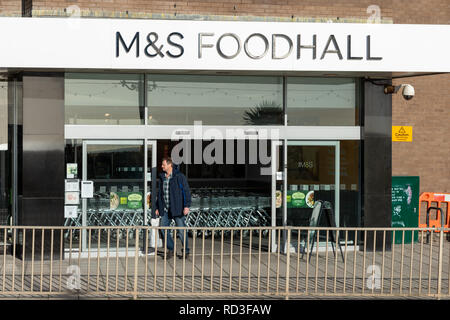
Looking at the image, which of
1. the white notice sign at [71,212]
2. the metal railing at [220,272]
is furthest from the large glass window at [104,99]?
the metal railing at [220,272]

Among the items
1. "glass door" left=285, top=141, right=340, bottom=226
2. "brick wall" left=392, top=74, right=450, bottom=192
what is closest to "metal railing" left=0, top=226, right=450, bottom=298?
"glass door" left=285, top=141, right=340, bottom=226

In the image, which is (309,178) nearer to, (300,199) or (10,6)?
(300,199)

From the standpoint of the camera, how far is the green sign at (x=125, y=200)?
1208cm

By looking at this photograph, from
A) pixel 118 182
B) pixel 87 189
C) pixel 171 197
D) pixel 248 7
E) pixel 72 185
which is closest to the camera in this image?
pixel 171 197

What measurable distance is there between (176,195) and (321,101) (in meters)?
3.29

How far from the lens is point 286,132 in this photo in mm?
12203

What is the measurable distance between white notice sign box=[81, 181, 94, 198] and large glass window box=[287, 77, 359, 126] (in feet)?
12.2

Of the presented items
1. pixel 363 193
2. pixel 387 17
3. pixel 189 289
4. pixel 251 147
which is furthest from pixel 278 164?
pixel 189 289

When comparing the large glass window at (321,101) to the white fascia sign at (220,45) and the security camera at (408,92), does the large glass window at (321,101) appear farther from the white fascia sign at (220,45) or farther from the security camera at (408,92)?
the white fascia sign at (220,45)

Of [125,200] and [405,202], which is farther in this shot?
[405,202]

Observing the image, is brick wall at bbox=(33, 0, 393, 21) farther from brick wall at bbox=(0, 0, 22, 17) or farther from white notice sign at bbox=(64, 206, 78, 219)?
white notice sign at bbox=(64, 206, 78, 219)

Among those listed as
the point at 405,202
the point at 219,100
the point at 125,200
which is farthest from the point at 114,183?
the point at 405,202

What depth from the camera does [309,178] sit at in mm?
12523

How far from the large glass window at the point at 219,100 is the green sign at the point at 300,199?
136 cm
